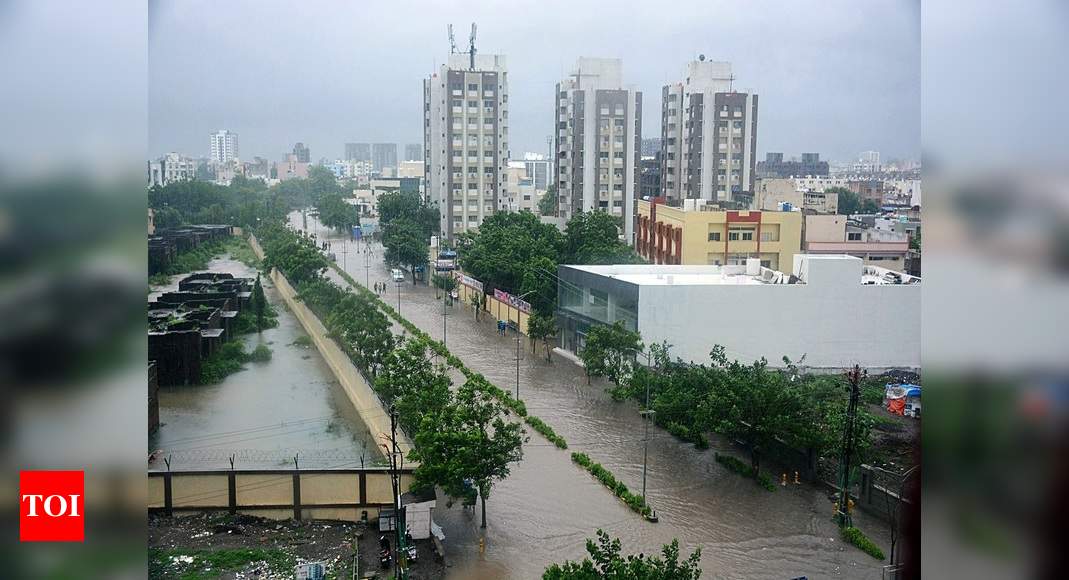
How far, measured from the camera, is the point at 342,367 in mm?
5195

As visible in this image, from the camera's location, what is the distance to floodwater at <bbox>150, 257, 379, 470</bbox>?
4.42 m

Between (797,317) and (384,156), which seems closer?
(797,317)

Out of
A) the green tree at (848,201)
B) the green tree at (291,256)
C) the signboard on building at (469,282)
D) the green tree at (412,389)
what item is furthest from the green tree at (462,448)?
the green tree at (848,201)

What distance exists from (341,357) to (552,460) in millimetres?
1387

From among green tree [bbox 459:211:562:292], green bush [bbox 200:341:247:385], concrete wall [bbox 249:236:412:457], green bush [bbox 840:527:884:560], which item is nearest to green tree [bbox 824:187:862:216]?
green tree [bbox 459:211:562:292]

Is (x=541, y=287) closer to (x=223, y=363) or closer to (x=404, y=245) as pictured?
(x=404, y=245)

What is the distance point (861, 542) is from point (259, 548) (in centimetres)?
260

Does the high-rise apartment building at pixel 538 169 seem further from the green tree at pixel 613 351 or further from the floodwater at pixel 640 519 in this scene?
the floodwater at pixel 640 519

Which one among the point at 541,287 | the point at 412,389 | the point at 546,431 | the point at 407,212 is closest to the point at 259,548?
the point at 412,389

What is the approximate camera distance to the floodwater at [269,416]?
4.42 metres

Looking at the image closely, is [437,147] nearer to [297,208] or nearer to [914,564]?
[297,208]

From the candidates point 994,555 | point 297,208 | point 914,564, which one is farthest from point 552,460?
point 994,555

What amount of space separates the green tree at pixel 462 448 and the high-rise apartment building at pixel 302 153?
2.55 meters

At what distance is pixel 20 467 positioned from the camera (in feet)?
3.64
